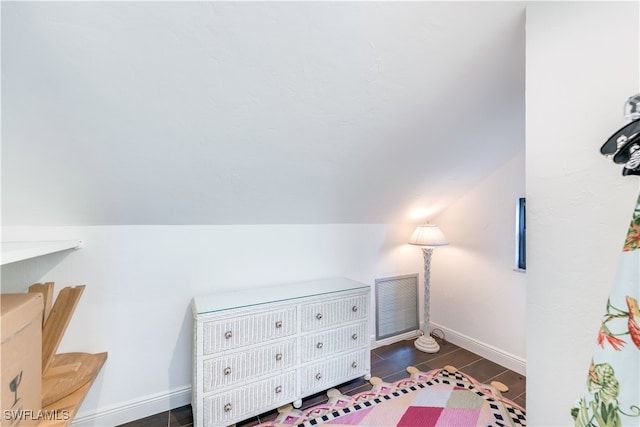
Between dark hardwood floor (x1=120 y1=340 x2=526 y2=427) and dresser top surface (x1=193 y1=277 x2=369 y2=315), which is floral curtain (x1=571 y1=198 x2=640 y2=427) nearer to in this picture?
dresser top surface (x1=193 y1=277 x2=369 y2=315)

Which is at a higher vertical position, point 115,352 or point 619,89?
point 619,89

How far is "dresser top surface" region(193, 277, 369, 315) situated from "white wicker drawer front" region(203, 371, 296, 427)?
1.69 ft

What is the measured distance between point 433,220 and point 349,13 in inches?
95.1

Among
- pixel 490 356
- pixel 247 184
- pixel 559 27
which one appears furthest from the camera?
pixel 490 356

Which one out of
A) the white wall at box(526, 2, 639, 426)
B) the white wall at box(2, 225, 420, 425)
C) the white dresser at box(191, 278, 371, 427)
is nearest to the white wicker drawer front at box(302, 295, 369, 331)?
the white dresser at box(191, 278, 371, 427)

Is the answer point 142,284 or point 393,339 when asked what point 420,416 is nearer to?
point 393,339

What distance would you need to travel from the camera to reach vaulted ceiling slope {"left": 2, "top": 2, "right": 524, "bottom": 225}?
94 cm

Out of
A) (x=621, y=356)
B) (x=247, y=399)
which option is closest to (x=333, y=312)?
(x=247, y=399)

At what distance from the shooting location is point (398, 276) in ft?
9.38

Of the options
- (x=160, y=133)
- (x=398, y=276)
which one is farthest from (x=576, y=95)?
(x=398, y=276)

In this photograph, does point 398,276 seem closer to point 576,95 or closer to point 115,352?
point 576,95

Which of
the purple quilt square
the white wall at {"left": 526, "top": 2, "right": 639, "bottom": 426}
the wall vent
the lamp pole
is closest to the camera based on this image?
the white wall at {"left": 526, "top": 2, "right": 639, "bottom": 426}

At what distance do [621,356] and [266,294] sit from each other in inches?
68.5

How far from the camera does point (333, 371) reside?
2.03 meters
